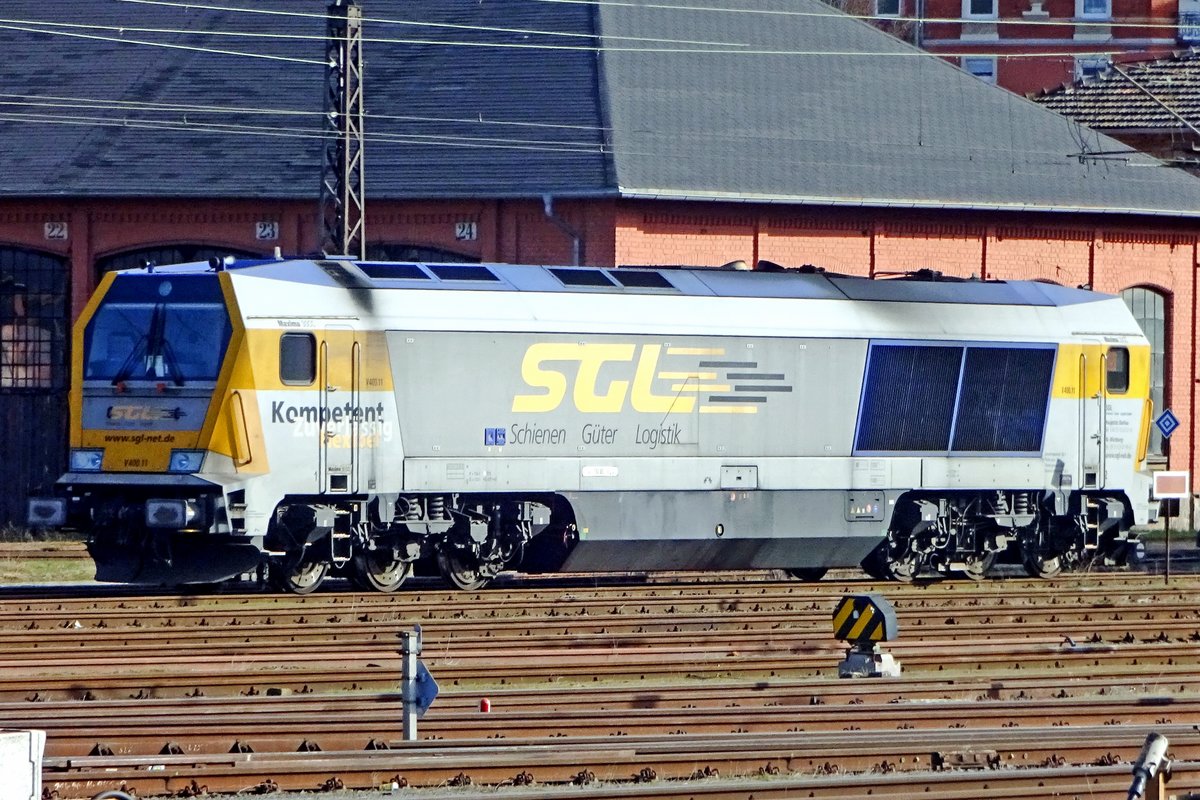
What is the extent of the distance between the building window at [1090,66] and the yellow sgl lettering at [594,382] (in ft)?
104

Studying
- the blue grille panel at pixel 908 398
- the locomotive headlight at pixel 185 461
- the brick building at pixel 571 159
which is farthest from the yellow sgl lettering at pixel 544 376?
the brick building at pixel 571 159

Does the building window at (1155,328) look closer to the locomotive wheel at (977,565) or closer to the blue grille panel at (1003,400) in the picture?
the locomotive wheel at (977,565)

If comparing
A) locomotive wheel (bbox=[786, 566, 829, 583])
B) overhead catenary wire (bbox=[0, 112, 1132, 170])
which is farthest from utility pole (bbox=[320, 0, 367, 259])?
locomotive wheel (bbox=[786, 566, 829, 583])

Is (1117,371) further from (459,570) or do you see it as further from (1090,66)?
(1090,66)

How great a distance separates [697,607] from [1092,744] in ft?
29.6

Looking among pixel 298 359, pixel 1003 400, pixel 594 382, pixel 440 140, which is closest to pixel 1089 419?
pixel 1003 400

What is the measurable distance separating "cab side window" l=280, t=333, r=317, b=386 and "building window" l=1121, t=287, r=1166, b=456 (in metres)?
20.5

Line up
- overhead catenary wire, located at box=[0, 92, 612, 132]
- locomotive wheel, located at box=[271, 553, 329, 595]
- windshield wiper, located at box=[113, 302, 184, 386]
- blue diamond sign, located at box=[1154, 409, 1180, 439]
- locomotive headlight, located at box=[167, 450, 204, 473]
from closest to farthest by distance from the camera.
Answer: locomotive headlight, located at box=[167, 450, 204, 473] < windshield wiper, located at box=[113, 302, 184, 386] < locomotive wheel, located at box=[271, 553, 329, 595] < blue diamond sign, located at box=[1154, 409, 1180, 439] < overhead catenary wire, located at box=[0, 92, 612, 132]

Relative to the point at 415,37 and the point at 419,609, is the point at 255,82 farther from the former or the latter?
the point at 419,609

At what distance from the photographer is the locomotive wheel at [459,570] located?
72.0 feet

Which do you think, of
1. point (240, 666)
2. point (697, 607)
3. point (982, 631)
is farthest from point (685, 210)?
point (240, 666)

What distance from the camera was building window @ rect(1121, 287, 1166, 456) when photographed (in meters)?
36.6

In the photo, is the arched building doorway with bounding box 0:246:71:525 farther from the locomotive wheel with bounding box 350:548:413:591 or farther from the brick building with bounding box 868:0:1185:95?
the brick building with bounding box 868:0:1185:95

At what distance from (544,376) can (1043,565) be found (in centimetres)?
757
